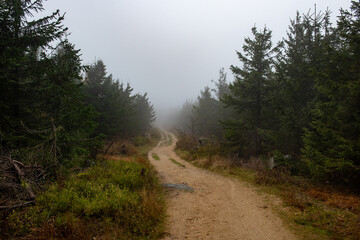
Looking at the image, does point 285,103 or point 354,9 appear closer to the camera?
point 354,9

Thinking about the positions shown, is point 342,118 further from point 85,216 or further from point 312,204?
point 85,216

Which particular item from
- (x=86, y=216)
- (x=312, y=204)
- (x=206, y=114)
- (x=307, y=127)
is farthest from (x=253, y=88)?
(x=206, y=114)

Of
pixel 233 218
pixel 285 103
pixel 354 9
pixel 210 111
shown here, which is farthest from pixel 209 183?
pixel 210 111

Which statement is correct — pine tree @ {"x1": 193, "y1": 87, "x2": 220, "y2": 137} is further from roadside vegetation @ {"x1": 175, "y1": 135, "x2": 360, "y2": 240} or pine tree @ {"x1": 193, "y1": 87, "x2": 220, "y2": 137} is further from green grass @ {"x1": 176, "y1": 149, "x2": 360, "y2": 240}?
green grass @ {"x1": 176, "y1": 149, "x2": 360, "y2": 240}

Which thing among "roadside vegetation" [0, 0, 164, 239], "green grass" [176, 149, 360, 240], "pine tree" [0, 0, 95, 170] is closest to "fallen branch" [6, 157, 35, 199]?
"roadside vegetation" [0, 0, 164, 239]

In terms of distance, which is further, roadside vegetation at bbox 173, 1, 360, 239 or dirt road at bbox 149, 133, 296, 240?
roadside vegetation at bbox 173, 1, 360, 239

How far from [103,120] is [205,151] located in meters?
11.7

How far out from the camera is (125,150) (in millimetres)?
16984

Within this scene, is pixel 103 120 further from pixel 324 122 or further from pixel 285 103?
pixel 324 122

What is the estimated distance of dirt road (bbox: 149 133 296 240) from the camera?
4715mm

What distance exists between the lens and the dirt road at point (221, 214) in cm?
471

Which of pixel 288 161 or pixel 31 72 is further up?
pixel 31 72

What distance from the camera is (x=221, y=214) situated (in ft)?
19.2

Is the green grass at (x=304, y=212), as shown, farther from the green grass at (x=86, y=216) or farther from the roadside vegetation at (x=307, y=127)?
the green grass at (x=86, y=216)
